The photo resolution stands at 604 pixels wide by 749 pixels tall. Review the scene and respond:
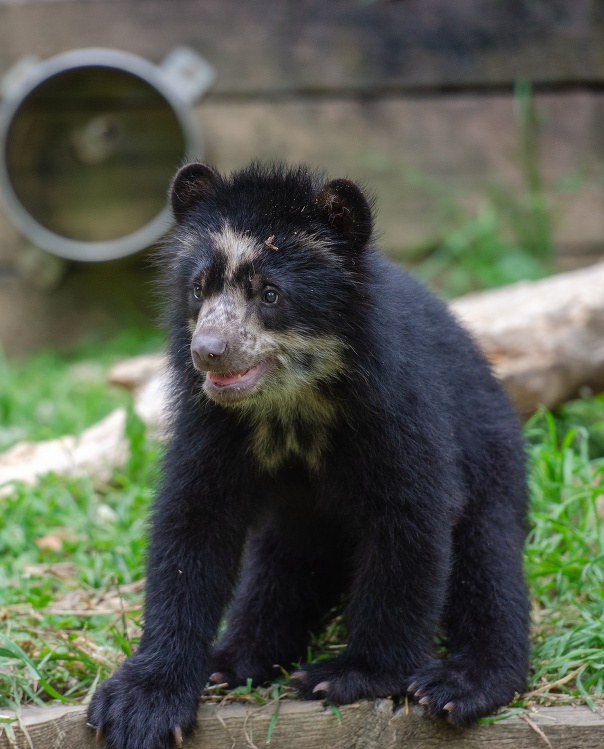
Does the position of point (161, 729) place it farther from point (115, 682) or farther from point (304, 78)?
point (304, 78)

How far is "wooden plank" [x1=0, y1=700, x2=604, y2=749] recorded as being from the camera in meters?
3.40

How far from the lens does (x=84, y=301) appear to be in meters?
9.46

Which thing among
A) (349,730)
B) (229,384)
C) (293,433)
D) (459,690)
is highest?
(229,384)

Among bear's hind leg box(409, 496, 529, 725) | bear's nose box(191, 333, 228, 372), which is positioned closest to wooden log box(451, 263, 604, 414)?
bear's hind leg box(409, 496, 529, 725)

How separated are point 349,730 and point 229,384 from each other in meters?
1.24

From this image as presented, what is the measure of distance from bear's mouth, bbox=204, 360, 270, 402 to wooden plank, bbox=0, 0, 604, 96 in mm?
5746

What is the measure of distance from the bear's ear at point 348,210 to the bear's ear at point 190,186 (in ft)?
1.44

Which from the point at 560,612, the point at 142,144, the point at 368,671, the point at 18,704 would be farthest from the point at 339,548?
the point at 142,144

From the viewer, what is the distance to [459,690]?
348cm

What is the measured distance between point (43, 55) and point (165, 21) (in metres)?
1.13

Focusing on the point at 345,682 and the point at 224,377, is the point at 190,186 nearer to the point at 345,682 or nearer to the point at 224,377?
the point at 224,377

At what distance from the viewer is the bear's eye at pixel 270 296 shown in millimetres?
3512

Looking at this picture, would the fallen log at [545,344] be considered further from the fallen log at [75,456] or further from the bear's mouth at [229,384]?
the bear's mouth at [229,384]

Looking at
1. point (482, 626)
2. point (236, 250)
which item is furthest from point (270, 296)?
point (482, 626)
